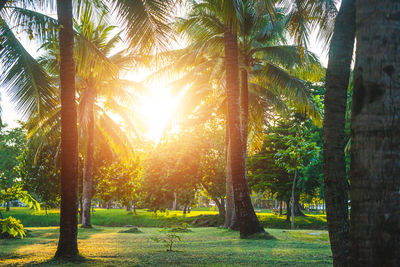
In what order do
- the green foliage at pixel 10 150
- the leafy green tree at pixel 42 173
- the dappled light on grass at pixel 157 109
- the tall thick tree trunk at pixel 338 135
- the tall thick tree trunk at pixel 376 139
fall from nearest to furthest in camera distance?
the tall thick tree trunk at pixel 376 139 → the tall thick tree trunk at pixel 338 135 → the dappled light on grass at pixel 157 109 → the leafy green tree at pixel 42 173 → the green foliage at pixel 10 150

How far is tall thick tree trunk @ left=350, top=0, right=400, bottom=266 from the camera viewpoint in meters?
2.69

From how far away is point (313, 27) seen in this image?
8.98m

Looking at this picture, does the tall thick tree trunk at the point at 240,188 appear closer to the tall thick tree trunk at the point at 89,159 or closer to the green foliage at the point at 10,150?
the tall thick tree trunk at the point at 89,159

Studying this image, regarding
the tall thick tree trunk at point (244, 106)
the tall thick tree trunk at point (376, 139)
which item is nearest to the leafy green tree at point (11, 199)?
the tall thick tree trunk at point (376, 139)

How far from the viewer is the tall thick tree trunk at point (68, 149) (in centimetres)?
724

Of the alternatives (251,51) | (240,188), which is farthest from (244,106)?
(240,188)

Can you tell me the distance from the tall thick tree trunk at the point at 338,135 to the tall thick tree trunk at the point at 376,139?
144 centimetres

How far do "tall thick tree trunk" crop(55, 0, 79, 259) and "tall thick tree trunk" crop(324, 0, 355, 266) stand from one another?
5227 mm

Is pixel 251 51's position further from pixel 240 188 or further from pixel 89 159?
pixel 89 159

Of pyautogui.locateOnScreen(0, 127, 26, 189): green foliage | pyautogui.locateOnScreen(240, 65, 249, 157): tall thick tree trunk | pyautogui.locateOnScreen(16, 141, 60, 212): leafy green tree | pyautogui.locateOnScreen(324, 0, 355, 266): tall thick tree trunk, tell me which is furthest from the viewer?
pyautogui.locateOnScreen(0, 127, 26, 189): green foliage

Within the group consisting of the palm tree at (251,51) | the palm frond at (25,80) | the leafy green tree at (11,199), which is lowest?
the leafy green tree at (11,199)

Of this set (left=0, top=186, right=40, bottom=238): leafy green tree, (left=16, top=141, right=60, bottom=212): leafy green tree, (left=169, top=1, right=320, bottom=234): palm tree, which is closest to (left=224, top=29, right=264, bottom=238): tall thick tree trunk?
(left=169, top=1, right=320, bottom=234): palm tree

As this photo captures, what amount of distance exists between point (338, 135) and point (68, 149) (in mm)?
5432

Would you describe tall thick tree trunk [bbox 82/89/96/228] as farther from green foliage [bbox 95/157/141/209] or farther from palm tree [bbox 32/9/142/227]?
green foliage [bbox 95/157/141/209]
